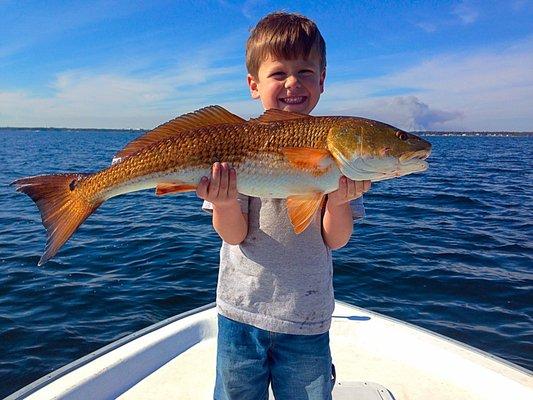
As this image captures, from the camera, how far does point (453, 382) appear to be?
183 inches

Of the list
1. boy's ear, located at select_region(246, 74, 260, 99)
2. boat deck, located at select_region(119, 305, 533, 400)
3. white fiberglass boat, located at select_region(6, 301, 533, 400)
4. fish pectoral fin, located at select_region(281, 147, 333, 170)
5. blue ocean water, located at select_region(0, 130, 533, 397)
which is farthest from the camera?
blue ocean water, located at select_region(0, 130, 533, 397)

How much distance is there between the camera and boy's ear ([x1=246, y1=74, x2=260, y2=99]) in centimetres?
357

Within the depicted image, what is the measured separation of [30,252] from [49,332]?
4.43m

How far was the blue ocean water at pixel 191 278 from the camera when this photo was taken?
25.1 feet

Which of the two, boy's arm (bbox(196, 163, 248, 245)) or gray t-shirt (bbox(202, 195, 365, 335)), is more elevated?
boy's arm (bbox(196, 163, 248, 245))

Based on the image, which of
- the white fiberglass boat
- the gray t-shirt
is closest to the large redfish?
the gray t-shirt

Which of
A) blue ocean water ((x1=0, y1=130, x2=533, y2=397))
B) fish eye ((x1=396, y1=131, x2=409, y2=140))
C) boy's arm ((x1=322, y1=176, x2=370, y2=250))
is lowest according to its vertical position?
blue ocean water ((x1=0, y1=130, x2=533, y2=397))

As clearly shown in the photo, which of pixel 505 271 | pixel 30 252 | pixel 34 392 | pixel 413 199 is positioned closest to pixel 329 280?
pixel 34 392

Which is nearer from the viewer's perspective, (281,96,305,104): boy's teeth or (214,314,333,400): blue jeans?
(214,314,333,400): blue jeans

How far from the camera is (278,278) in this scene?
10.3 ft

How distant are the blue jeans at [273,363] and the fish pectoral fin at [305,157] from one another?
1.12m

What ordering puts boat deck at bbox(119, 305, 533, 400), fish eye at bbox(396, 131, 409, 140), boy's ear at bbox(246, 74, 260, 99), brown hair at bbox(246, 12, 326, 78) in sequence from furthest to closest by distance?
1. boat deck at bbox(119, 305, 533, 400)
2. boy's ear at bbox(246, 74, 260, 99)
3. brown hair at bbox(246, 12, 326, 78)
4. fish eye at bbox(396, 131, 409, 140)

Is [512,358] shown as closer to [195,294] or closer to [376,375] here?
[376,375]

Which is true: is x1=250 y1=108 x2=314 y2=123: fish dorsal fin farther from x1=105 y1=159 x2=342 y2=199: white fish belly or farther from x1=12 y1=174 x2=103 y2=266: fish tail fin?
x1=12 y1=174 x2=103 y2=266: fish tail fin
